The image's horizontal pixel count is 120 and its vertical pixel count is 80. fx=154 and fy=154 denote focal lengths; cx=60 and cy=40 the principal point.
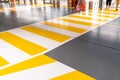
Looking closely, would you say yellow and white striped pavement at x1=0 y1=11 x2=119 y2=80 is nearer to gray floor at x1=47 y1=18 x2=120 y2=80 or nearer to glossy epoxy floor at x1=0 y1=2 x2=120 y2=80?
glossy epoxy floor at x1=0 y1=2 x2=120 y2=80

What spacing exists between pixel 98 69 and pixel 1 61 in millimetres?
2133

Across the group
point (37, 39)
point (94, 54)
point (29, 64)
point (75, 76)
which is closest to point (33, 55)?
point (29, 64)

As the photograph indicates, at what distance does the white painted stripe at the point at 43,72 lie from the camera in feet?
9.34

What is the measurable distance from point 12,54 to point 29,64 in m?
0.74

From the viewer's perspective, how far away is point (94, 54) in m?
3.74

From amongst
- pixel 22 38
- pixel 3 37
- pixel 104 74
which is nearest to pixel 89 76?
pixel 104 74

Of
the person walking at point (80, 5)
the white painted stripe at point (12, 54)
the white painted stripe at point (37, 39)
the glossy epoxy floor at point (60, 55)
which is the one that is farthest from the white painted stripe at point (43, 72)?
the person walking at point (80, 5)

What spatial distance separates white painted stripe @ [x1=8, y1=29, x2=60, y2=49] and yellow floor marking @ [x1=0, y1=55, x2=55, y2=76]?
0.72m

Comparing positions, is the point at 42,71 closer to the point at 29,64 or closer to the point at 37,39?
the point at 29,64

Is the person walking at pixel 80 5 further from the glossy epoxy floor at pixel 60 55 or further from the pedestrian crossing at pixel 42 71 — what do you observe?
the pedestrian crossing at pixel 42 71

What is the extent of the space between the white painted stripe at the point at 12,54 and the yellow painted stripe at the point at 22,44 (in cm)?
17

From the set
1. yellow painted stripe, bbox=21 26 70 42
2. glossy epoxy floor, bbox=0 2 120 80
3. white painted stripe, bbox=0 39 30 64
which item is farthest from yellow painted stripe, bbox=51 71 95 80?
yellow painted stripe, bbox=21 26 70 42

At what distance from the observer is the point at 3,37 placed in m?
5.12

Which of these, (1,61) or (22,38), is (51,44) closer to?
(22,38)
